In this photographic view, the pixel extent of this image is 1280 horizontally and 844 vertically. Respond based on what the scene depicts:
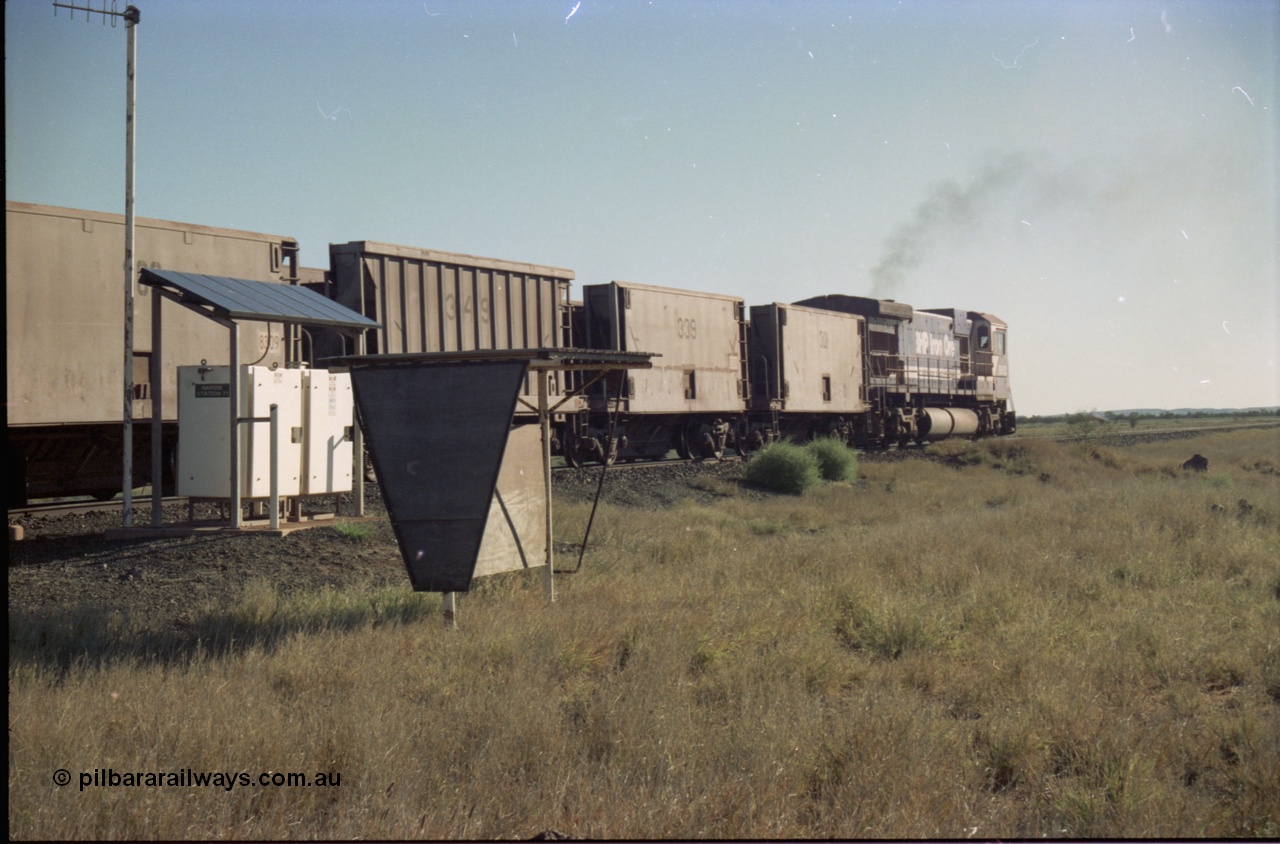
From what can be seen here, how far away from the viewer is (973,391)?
37.1 meters

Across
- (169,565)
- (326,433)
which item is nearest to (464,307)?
(326,433)

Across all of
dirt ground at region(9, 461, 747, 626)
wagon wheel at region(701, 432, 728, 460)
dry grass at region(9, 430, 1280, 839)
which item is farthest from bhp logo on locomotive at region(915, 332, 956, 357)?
dirt ground at region(9, 461, 747, 626)

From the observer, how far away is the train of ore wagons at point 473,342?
40.0 ft

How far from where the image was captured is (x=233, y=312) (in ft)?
32.5

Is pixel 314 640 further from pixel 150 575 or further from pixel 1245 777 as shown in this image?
pixel 1245 777

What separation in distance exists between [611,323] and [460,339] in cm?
419

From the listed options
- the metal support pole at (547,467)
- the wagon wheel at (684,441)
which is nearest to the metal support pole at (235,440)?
the metal support pole at (547,467)

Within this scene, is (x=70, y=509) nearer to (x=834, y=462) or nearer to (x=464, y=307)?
(x=464, y=307)

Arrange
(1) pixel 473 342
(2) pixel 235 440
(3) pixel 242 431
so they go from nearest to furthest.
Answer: (2) pixel 235 440 < (3) pixel 242 431 < (1) pixel 473 342

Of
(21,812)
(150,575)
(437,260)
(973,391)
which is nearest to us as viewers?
(21,812)

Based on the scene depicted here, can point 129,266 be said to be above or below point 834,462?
above

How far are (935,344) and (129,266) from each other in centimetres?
2748

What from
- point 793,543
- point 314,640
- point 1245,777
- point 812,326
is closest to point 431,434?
→ point 314,640

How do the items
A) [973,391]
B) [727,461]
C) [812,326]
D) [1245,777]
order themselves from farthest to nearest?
1. [973,391]
2. [812,326]
3. [727,461]
4. [1245,777]
